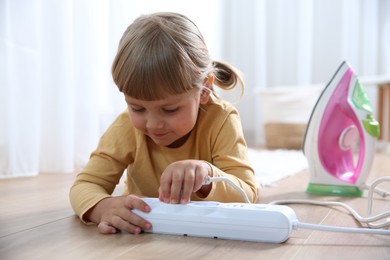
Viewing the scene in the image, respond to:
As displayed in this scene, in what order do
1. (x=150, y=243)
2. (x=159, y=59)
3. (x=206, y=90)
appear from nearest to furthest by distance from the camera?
(x=150, y=243)
(x=159, y=59)
(x=206, y=90)

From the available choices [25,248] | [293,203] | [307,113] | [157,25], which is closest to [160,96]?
[157,25]

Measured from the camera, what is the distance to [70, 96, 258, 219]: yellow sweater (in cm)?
102

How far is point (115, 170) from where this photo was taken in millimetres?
1053

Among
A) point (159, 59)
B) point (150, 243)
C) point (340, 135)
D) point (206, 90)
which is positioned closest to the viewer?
point (150, 243)

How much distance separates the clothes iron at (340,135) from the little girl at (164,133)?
13.2 inches

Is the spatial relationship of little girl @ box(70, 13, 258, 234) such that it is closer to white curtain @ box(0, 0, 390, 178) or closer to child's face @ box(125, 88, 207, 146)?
child's face @ box(125, 88, 207, 146)

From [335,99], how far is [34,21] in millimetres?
889

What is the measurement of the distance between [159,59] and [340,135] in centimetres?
64

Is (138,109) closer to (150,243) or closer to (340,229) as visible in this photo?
(150,243)

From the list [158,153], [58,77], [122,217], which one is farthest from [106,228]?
[58,77]

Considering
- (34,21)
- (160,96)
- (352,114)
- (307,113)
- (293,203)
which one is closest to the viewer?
(160,96)

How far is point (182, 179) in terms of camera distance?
2.64ft

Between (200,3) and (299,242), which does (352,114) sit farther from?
(200,3)

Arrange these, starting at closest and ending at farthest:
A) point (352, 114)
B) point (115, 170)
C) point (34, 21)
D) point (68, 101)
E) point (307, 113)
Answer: point (115, 170), point (352, 114), point (34, 21), point (68, 101), point (307, 113)
